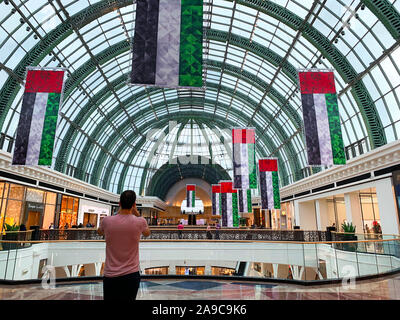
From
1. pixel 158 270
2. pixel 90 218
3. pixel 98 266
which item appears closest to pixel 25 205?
pixel 98 266

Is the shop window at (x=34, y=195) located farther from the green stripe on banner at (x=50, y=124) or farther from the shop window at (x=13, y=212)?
the green stripe on banner at (x=50, y=124)

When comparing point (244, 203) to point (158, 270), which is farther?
point (244, 203)

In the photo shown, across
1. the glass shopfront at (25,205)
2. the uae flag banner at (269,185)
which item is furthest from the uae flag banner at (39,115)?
the uae flag banner at (269,185)

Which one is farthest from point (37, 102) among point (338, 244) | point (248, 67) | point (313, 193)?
point (313, 193)

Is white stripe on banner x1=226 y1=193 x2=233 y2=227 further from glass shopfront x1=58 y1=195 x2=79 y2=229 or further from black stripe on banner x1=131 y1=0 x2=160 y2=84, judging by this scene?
black stripe on banner x1=131 y1=0 x2=160 y2=84

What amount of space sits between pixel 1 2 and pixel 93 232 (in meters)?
15.2

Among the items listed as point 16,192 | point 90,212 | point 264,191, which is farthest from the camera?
point 90,212

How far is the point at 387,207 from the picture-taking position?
15711 mm

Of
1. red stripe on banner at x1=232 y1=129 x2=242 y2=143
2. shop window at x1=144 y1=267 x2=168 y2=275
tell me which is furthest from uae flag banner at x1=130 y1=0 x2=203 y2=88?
red stripe on banner at x1=232 y1=129 x2=242 y2=143

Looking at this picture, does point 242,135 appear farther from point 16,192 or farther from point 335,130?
point 16,192

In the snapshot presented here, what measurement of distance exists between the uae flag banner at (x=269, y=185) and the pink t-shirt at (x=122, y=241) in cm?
2128

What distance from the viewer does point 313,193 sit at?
92.1 feet

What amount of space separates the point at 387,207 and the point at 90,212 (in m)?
31.9

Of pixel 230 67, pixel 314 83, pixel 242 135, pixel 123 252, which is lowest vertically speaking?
pixel 123 252
